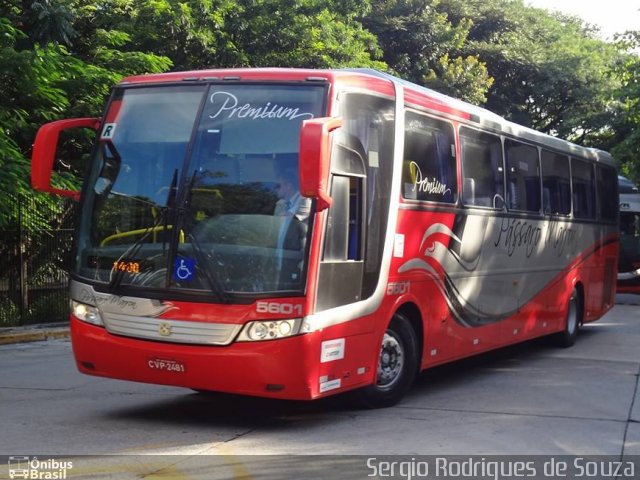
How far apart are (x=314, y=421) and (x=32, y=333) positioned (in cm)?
914

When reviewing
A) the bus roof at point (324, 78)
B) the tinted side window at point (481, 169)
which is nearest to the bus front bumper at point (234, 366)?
the bus roof at point (324, 78)

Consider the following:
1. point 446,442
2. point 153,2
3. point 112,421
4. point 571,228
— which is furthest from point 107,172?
point 153,2

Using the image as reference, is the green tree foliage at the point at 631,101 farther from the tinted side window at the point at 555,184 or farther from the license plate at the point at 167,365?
the license plate at the point at 167,365

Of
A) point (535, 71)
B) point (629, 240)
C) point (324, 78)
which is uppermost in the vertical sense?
point (535, 71)

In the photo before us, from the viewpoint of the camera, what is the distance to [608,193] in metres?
16.7

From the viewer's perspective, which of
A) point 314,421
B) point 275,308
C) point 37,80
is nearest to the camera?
point 275,308

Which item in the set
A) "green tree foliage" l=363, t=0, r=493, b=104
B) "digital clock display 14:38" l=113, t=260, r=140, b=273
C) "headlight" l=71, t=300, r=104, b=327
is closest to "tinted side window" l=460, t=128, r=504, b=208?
"digital clock display 14:38" l=113, t=260, r=140, b=273

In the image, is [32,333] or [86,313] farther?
[32,333]

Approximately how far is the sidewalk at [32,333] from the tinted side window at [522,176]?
8.73m

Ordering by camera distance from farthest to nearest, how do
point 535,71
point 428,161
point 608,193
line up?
point 535,71
point 608,193
point 428,161

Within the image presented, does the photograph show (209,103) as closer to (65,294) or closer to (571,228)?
(571,228)

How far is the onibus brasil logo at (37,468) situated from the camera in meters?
6.27

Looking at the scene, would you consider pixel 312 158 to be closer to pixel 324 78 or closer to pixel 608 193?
pixel 324 78

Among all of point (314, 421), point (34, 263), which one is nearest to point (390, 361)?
point (314, 421)
